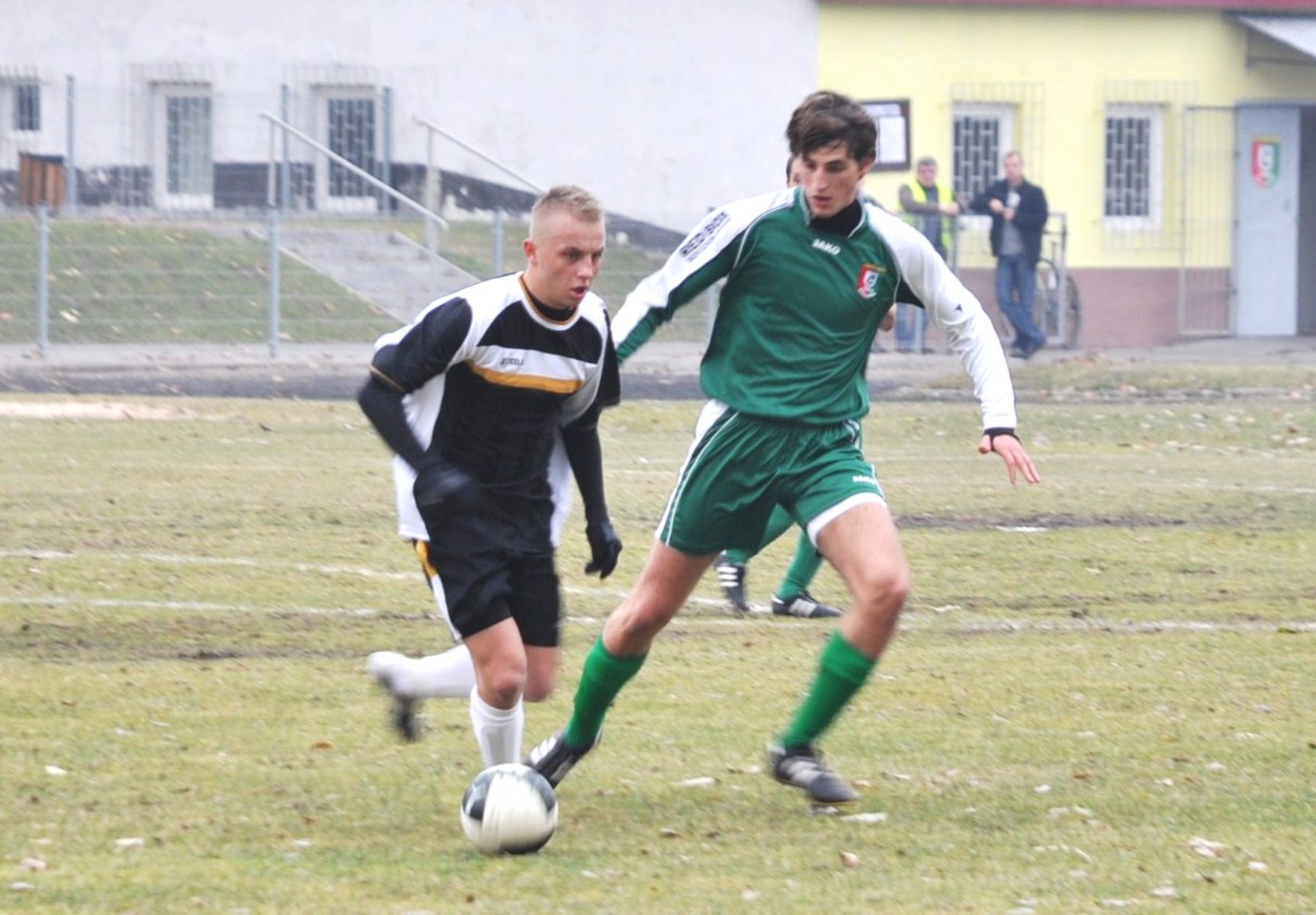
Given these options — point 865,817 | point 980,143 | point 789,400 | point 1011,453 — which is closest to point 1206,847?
point 865,817

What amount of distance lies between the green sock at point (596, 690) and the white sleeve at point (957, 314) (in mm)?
1168

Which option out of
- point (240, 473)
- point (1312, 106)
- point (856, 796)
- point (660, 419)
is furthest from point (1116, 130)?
point (856, 796)

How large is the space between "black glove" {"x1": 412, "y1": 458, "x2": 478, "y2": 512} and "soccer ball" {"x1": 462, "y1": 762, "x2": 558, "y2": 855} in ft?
2.18

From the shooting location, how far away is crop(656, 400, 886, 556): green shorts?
5934mm

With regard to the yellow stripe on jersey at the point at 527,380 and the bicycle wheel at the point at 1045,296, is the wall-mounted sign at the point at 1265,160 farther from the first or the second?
the yellow stripe on jersey at the point at 527,380

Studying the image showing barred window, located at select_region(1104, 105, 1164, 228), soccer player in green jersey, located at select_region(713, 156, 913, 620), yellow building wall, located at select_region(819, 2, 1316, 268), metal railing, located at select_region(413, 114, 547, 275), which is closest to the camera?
soccer player in green jersey, located at select_region(713, 156, 913, 620)

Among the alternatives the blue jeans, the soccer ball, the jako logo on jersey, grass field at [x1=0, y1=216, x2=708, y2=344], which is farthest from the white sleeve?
the blue jeans

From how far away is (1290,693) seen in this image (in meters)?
7.32

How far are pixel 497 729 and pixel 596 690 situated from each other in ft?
1.10

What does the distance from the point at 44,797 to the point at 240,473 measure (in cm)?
794

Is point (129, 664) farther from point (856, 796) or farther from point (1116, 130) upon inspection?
point (1116, 130)

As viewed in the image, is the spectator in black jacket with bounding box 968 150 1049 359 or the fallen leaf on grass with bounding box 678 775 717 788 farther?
the spectator in black jacket with bounding box 968 150 1049 359

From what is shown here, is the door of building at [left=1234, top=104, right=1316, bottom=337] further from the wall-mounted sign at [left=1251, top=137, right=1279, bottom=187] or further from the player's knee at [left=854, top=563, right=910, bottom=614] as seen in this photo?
the player's knee at [left=854, top=563, right=910, bottom=614]

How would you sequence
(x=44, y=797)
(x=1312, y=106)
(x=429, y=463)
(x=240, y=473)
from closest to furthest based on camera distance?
(x=429, y=463) < (x=44, y=797) < (x=240, y=473) < (x=1312, y=106)
